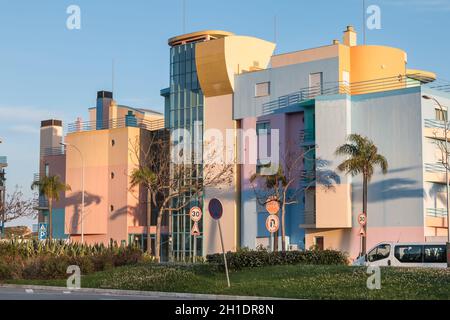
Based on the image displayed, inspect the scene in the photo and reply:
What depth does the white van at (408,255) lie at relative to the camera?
127 ft

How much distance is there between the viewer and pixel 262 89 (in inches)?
2382

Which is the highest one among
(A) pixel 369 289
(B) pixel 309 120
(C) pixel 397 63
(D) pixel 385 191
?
(C) pixel 397 63

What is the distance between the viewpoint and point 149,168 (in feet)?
224

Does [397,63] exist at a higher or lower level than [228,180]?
higher

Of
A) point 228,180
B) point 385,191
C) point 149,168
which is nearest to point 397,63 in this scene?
point 385,191

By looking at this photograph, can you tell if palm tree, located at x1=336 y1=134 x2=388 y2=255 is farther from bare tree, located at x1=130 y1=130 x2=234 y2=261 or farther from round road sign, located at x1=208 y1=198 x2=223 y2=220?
round road sign, located at x1=208 y1=198 x2=223 y2=220

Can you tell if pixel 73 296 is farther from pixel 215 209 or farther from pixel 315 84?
pixel 315 84

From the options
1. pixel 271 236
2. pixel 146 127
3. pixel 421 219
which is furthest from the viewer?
pixel 146 127

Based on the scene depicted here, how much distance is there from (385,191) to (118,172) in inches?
1033

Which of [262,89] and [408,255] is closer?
[408,255]

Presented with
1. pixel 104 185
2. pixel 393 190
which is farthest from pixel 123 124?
pixel 393 190

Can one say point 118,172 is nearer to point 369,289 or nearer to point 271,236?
point 271,236

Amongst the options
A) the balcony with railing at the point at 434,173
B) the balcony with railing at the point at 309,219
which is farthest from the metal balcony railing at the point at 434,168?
the balcony with railing at the point at 309,219

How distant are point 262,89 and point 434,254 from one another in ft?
80.8
